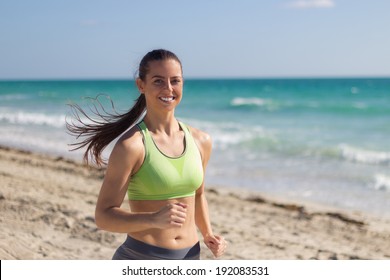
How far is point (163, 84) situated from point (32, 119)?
2323 centimetres

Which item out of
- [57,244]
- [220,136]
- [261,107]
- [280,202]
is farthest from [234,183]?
[261,107]

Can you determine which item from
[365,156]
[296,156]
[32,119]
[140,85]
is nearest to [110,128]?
[140,85]

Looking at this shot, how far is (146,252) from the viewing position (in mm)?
2713

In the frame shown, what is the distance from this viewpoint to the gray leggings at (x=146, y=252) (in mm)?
2713

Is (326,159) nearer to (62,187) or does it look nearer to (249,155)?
(249,155)

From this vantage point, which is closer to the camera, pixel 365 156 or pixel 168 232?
pixel 168 232

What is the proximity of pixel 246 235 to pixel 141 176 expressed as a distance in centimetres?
497

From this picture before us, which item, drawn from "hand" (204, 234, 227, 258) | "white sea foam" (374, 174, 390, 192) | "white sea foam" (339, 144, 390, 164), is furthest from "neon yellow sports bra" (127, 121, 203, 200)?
"white sea foam" (339, 144, 390, 164)

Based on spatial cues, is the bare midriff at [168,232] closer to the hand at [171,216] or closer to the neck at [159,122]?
the hand at [171,216]

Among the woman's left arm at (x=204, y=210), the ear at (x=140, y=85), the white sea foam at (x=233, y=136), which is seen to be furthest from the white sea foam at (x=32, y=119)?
the ear at (x=140, y=85)

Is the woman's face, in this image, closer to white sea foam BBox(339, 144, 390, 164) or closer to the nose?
the nose

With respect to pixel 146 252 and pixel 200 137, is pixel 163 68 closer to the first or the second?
pixel 200 137

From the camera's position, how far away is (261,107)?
38781 mm

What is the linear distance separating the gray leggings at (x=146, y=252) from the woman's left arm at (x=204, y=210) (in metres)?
0.16
